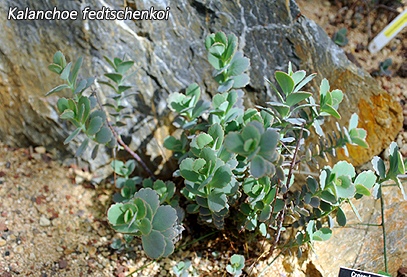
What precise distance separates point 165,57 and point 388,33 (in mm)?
1155

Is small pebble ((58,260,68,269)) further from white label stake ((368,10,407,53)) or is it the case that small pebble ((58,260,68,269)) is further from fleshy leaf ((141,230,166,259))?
white label stake ((368,10,407,53))

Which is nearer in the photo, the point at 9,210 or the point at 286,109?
the point at 286,109

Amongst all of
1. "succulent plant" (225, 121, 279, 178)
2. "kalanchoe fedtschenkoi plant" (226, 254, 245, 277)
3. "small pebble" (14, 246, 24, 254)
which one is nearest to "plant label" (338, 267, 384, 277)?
"kalanchoe fedtschenkoi plant" (226, 254, 245, 277)

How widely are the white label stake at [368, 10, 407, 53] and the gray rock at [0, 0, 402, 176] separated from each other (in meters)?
0.42

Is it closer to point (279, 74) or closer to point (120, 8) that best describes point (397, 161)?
point (279, 74)

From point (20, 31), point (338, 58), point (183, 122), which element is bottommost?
point (20, 31)

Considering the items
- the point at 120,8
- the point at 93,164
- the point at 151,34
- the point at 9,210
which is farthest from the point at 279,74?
the point at 9,210

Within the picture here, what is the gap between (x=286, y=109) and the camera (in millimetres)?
891

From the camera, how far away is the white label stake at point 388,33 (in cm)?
153

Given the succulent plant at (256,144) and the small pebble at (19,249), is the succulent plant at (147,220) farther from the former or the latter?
the small pebble at (19,249)

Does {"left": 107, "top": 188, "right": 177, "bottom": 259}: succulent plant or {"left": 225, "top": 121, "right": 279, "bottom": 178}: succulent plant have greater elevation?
{"left": 225, "top": 121, "right": 279, "bottom": 178}: succulent plant

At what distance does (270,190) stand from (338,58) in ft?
2.36

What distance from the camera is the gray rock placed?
1355 millimetres

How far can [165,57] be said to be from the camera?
148 centimetres
